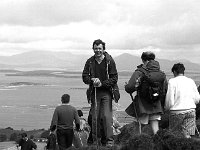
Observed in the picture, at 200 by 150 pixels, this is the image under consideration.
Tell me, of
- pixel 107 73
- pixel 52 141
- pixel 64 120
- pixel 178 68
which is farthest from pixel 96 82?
pixel 52 141

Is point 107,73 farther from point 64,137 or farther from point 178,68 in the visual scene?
point 64,137

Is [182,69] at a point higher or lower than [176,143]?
higher

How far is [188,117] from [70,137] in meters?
2.88

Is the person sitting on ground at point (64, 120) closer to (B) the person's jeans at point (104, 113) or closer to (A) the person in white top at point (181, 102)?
(B) the person's jeans at point (104, 113)

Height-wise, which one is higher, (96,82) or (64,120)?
(96,82)

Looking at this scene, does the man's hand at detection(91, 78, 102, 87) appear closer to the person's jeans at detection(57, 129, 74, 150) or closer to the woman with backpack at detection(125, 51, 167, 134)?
the woman with backpack at detection(125, 51, 167, 134)

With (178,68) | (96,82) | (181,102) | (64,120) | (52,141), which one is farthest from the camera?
(52,141)

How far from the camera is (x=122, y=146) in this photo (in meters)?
6.52

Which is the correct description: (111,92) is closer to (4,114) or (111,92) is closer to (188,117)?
(188,117)

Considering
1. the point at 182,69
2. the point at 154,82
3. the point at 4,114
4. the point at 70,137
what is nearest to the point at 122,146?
the point at 154,82

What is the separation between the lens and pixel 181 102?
662cm

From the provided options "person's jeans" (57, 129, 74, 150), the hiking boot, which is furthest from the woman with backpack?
"person's jeans" (57, 129, 74, 150)

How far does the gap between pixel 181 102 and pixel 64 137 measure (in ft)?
9.77

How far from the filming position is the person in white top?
6621 mm
